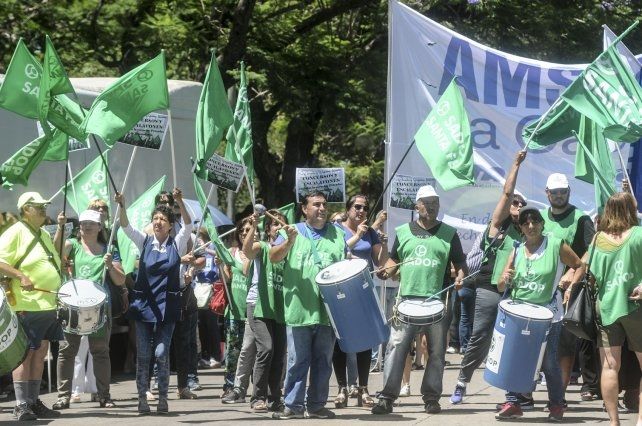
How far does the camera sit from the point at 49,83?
10828mm


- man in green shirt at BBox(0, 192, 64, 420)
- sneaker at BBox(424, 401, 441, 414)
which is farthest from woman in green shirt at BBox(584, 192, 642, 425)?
man in green shirt at BBox(0, 192, 64, 420)

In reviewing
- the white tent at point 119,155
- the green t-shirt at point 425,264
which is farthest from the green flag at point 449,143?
the white tent at point 119,155

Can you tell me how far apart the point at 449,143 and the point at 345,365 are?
2148mm

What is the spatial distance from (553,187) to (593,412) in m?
1.95

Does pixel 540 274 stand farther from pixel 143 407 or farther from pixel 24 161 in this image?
pixel 24 161

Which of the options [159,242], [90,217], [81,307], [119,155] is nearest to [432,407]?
[159,242]

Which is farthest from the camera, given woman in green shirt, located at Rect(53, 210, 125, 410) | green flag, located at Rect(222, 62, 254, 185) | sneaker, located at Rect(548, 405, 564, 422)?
green flag, located at Rect(222, 62, 254, 185)

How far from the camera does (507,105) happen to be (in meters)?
14.1

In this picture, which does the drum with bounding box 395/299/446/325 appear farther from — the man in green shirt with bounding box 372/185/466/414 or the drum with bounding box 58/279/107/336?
the drum with bounding box 58/279/107/336

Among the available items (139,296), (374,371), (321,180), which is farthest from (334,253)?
(374,371)

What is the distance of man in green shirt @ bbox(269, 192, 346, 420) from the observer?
10602 millimetres

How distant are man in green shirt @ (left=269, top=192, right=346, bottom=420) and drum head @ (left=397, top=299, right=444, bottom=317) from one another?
621mm

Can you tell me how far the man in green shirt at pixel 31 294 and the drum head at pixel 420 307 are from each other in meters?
2.82

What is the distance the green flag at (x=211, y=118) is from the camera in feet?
36.9
